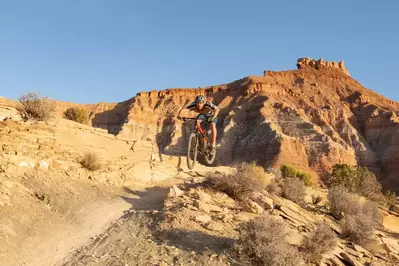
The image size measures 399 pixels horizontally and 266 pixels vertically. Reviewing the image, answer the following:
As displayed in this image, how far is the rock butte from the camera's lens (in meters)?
66.6

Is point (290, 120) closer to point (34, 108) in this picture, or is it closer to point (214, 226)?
point (34, 108)

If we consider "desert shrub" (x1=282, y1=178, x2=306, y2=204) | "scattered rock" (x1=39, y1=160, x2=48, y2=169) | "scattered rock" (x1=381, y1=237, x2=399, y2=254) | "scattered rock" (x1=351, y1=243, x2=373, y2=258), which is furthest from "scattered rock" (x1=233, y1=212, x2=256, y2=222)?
"scattered rock" (x1=381, y1=237, x2=399, y2=254)

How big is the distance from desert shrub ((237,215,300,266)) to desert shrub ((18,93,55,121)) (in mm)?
11594

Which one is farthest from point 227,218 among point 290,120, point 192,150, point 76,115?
point 290,120

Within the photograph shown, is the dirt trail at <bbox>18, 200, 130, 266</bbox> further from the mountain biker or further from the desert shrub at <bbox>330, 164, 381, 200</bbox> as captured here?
the desert shrub at <bbox>330, 164, 381, 200</bbox>

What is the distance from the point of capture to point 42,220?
1093 centimetres

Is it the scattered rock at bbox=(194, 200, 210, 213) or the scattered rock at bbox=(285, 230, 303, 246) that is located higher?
the scattered rock at bbox=(194, 200, 210, 213)

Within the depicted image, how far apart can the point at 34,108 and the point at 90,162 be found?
12.8ft

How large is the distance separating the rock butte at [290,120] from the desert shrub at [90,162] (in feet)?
156

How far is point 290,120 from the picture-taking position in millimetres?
72000

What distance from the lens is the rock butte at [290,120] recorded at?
218ft

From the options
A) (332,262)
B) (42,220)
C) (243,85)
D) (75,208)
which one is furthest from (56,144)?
(243,85)

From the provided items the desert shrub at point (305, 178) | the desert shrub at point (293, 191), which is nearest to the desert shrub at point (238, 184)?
the desert shrub at point (293, 191)

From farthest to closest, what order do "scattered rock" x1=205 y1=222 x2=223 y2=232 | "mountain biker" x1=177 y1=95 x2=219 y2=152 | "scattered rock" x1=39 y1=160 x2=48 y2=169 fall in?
1. "scattered rock" x1=39 y1=160 x2=48 y2=169
2. "mountain biker" x1=177 y1=95 x2=219 y2=152
3. "scattered rock" x1=205 y1=222 x2=223 y2=232
